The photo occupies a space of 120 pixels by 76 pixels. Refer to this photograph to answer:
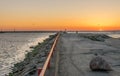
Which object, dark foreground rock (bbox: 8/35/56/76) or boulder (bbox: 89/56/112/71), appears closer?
boulder (bbox: 89/56/112/71)

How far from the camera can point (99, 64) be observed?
48.5 feet

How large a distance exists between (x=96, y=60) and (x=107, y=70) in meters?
0.91

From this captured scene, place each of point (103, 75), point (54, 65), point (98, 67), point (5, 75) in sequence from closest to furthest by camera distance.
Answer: point (103, 75)
point (98, 67)
point (54, 65)
point (5, 75)

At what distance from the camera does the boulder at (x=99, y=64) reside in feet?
48.4

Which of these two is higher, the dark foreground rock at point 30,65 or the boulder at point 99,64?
the boulder at point 99,64

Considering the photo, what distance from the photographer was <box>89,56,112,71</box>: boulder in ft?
48.4

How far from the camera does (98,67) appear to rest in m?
14.9

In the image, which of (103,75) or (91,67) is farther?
(91,67)

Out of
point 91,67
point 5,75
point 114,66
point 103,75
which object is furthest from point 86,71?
point 5,75

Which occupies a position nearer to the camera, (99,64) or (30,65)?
(99,64)

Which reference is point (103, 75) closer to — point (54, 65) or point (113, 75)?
point (113, 75)

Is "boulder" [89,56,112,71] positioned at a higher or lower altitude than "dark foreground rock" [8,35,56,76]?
higher

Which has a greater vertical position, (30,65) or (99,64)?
(99,64)

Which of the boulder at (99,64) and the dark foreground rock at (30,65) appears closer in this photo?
the boulder at (99,64)
